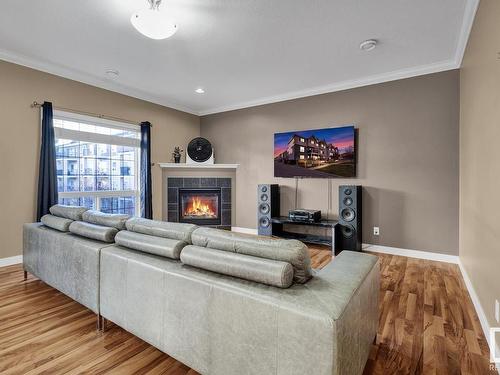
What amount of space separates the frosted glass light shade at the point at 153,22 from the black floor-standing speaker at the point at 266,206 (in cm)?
297

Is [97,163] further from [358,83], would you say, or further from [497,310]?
[497,310]

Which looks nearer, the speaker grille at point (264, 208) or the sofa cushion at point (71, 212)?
the sofa cushion at point (71, 212)

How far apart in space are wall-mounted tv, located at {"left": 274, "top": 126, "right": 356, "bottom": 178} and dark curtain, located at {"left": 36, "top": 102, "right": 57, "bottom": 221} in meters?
3.44

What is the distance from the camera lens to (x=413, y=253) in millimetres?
3730

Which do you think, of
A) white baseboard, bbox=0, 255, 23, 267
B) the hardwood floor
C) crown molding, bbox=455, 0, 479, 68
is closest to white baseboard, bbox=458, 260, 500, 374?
the hardwood floor

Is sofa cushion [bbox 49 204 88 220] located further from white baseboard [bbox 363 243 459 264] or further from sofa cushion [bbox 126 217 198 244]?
white baseboard [bbox 363 243 459 264]

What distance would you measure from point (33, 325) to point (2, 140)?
2481 mm

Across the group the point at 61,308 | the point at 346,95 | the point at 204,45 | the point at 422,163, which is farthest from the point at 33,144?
the point at 422,163

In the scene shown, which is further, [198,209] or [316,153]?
[198,209]

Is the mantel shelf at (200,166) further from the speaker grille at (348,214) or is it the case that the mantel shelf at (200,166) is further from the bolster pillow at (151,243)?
the bolster pillow at (151,243)

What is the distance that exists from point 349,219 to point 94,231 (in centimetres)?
323

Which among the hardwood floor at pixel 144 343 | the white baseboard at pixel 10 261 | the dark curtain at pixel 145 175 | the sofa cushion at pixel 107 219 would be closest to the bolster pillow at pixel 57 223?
the sofa cushion at pixel 107 219

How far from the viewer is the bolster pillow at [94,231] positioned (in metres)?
2.01

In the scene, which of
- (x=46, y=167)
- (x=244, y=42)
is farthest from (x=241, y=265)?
(x=46, y=167)
